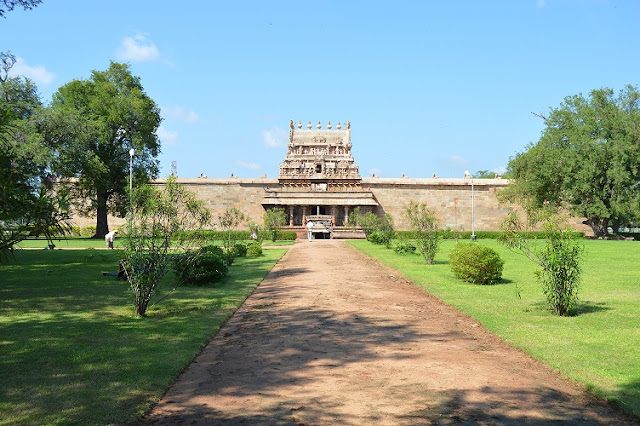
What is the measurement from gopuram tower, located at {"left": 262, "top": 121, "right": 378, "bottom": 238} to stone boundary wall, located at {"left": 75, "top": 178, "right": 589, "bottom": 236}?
6.56ft

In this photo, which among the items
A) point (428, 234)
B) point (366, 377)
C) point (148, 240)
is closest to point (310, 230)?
point (428, 234)

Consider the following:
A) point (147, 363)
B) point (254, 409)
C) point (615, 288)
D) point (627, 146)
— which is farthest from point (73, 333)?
point (627, 146)

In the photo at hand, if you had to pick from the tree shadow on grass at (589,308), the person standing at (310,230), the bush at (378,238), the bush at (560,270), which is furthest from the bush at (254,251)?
the person standing at (310,230)

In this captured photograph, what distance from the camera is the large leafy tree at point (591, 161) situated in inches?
1452

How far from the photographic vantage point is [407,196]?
51.9 meters

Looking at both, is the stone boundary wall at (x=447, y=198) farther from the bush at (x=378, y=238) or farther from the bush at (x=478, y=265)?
the bush at (x=478, y=265)

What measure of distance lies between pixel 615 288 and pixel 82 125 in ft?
91.2

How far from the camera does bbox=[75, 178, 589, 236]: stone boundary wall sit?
51.3 meters

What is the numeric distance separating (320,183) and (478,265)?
4243 cm

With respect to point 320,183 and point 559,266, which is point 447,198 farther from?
point 559,266

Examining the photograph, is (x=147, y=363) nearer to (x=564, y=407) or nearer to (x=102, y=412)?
(x=102, y=412)

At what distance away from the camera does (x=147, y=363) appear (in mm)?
5758

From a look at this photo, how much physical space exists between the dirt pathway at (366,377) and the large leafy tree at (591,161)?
104 ft

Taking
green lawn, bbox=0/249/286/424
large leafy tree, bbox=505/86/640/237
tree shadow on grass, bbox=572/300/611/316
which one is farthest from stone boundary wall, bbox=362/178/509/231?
tree shadow on grass, bbox=572/300/611/316
